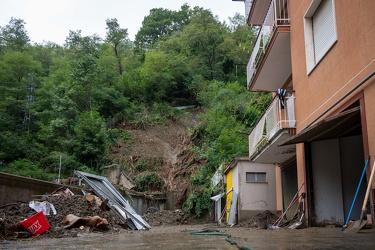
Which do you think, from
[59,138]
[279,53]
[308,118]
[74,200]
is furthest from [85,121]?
[308,118]

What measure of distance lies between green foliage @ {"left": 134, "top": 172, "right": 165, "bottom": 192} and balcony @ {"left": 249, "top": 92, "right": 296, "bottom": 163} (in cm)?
1707

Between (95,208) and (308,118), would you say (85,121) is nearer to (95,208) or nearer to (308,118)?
(95,208)

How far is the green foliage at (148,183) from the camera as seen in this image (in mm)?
29750

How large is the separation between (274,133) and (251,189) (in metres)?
8.19

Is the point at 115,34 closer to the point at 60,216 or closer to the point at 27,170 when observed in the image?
the point at 27,170

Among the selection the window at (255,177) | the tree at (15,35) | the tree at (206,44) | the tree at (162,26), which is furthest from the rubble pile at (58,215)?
the tree at (162,26)

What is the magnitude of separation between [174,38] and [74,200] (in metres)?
46.3

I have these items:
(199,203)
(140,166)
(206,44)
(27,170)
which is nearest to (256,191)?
(199,203)

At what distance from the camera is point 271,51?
37.7 feet

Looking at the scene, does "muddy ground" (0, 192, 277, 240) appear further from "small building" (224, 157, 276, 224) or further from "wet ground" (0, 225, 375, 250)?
"small building" (224, 157, 276, 224)

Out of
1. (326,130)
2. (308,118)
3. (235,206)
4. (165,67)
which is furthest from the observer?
(165,67)

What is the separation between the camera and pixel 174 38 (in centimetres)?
5594

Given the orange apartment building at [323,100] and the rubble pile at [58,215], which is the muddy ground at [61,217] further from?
the orange apartment building at [323,100]

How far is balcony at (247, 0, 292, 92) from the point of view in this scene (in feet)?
35.6
